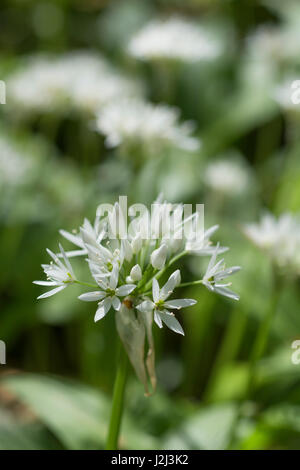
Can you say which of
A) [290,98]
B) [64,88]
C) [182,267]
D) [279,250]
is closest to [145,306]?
[279,250]

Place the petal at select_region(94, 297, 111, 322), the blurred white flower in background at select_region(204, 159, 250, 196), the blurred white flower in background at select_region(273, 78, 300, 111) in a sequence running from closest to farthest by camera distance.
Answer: the petal at select_region(94, 297, 111, 322), the blurred white flower in background at select_region(273, 78, 300, 111), the blurred white flower in background at select_region(204, 159, 250, 196)

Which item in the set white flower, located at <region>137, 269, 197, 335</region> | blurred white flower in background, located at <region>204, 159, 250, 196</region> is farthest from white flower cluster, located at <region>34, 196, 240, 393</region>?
blurred white flower in background, located at <region>204, 159, 250, 196</region>

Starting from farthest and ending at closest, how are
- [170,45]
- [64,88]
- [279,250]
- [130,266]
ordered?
[64,88], [170,45], [279,250], [130,266]

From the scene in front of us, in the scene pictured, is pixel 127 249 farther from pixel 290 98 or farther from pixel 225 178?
pixel 225 178

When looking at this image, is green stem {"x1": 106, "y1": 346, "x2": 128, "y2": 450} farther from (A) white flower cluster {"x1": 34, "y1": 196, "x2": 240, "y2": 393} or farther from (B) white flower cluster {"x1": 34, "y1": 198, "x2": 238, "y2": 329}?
(B) white flower cluster {"x1": 34, "y1": 198, "x2": 238, "y2": 329}

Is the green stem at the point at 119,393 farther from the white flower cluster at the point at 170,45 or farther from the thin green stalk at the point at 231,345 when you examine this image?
the white flower cluster at the point at 170,45

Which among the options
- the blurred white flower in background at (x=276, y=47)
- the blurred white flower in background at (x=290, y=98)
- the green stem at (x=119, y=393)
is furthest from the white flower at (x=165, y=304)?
the blurred white flower in background at (x=276, y=47)

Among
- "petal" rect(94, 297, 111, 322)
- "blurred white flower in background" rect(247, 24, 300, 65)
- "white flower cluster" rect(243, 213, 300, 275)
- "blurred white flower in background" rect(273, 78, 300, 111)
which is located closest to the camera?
"petal" rect(94, 297, 111, 322)
